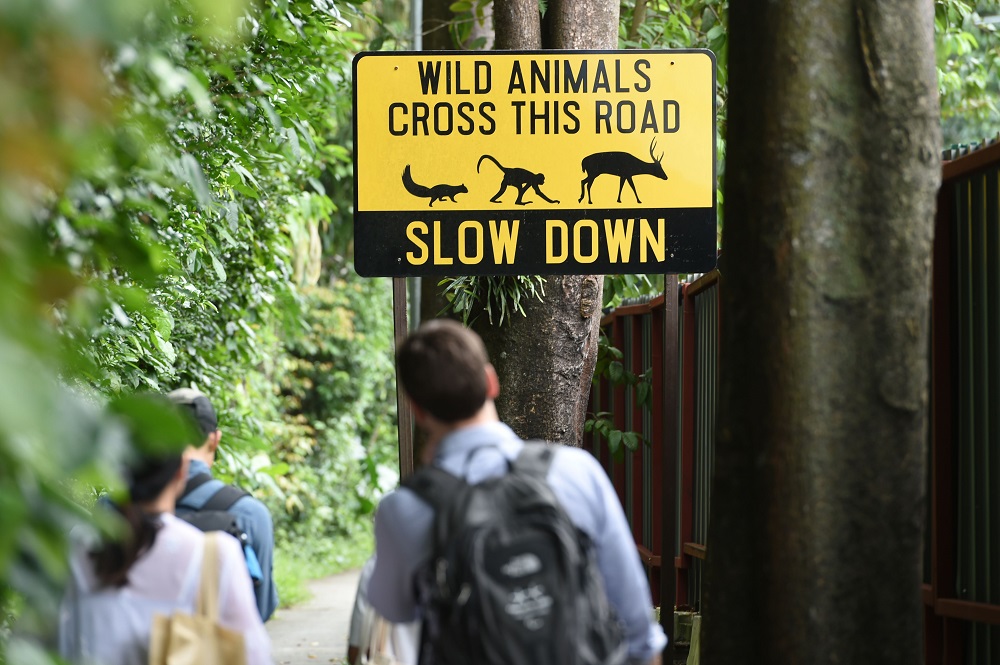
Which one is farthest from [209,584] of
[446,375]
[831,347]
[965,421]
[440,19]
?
[440,19]

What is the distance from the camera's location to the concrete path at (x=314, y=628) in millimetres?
10266

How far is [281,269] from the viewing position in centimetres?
945

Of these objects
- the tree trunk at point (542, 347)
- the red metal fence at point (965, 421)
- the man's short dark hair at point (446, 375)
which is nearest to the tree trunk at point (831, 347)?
the red metal fence at point (965, 421)

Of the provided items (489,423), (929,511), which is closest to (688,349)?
(929,511)

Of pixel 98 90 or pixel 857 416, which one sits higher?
pixel 98 90

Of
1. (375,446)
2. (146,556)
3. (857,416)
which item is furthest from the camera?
(375,446)

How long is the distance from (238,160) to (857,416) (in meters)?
3.41

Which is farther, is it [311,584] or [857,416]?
[311,584]

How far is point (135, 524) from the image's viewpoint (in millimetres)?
2912

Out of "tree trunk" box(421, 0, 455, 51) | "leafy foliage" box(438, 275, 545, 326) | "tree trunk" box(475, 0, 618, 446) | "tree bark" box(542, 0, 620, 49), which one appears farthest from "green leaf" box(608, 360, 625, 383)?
"tree trunk" box(421, 0, 455, 51)

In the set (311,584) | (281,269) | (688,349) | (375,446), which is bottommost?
(311,584)

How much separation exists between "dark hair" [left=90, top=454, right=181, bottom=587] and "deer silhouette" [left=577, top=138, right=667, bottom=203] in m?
2.68

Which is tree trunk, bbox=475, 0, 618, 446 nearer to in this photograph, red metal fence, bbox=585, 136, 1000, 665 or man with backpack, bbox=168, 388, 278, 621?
man with backpack, bbox=168, 388, 278, 621

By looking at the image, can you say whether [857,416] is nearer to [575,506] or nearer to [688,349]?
[575,506]
